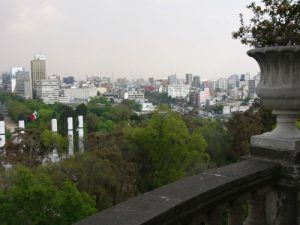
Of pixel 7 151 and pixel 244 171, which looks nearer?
pixel 244 171

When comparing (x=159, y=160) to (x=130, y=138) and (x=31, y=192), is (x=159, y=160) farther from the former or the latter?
(x=31, y=192)

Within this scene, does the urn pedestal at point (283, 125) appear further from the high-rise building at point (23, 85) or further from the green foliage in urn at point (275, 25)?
the high-rise building at point (23, 85)

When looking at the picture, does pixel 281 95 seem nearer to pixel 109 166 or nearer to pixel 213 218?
pixel 213 218

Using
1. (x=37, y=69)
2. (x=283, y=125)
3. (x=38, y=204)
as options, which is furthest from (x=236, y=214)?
(x=37, y=69)

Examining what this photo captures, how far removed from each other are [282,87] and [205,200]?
1189 millimetres

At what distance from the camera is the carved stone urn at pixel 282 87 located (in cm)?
320

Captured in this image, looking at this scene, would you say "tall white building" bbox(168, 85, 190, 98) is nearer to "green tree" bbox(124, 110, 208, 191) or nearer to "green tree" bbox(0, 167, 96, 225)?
"green tree" bbox(124, 110, 208, 191)

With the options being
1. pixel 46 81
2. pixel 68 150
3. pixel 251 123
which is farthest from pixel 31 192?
pixel 46 81

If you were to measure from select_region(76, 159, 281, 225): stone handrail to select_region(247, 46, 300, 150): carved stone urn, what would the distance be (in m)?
0.24

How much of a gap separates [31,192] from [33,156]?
40.7ft

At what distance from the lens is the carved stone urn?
320 centimetres

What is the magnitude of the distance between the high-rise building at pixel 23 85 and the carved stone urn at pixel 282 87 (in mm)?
145870

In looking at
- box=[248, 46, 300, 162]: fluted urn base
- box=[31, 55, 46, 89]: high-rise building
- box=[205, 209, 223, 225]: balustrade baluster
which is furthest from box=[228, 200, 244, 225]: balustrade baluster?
box=[31, 55, 46, 89]: high-rise building

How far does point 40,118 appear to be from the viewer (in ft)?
223
